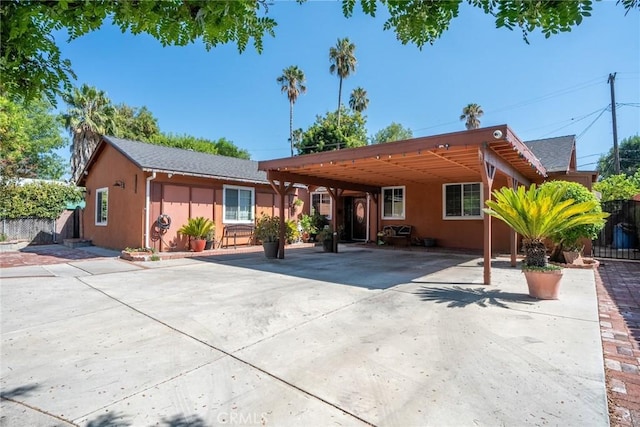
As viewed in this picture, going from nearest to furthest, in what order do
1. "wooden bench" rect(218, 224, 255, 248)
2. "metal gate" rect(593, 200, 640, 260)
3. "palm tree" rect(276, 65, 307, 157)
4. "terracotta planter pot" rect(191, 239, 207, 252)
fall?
"terracotta planter pot" rect(191, 239, 207, 252) < "metal gate" rect(593, 200, 640, 260) < "wooden bench" rect(218, 224, 255, 248) < "palm tree" rect(276, 65, 307, 157)

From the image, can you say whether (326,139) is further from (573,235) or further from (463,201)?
(573,235)

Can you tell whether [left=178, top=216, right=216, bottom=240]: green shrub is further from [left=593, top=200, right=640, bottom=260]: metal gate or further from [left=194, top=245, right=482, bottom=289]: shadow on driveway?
[left=593, top=200, right=640, bottom=260]: metal gate

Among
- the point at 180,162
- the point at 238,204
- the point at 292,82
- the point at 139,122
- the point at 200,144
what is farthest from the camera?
the point at 200,144

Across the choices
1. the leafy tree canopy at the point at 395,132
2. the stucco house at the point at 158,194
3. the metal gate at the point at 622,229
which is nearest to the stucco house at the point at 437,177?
the metal gate at the point at 622,229

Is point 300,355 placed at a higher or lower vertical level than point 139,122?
lower

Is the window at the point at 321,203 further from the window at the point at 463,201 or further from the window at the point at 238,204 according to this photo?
the window at the point at 463,201

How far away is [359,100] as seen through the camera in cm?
2970

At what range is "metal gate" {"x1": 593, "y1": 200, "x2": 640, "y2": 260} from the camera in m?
11.2

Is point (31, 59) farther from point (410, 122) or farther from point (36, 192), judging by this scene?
point (410, 122)

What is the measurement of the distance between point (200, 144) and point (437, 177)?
27306 mm

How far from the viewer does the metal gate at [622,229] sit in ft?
36.6

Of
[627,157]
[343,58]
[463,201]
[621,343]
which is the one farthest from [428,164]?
[627,157]

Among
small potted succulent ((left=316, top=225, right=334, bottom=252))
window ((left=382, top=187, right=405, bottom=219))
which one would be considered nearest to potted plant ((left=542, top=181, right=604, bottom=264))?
window ((left=382, top=187, right=405, bottom=219))

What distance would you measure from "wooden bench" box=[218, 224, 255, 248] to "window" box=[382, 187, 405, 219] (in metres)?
5.54
